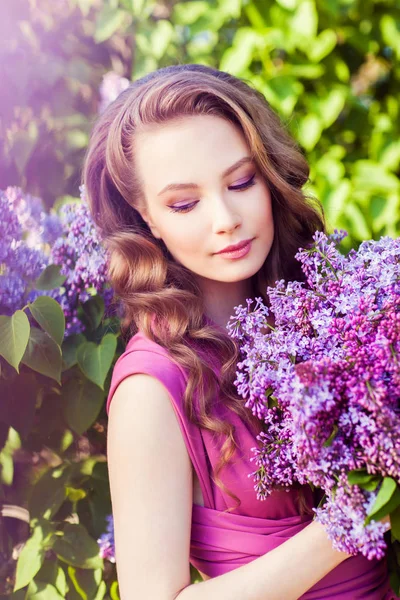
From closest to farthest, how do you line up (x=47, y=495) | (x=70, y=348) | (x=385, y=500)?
(x=385, y=500) < (x=70, y=348) < (x=47, y=495)

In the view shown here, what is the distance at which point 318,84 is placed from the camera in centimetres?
247

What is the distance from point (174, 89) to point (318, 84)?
4.58ft

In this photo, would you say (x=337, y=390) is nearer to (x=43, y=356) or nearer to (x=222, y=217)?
(x=222, y=217)

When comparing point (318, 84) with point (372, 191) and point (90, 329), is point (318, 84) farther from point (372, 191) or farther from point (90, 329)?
point (90, 329)

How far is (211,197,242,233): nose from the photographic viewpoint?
1.15 metres

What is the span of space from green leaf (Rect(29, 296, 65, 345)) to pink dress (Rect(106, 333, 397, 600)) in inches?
5.3

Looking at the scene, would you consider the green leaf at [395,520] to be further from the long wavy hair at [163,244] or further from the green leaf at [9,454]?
the green leaf at [9,454]

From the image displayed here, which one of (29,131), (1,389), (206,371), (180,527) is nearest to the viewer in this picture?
(180,527)

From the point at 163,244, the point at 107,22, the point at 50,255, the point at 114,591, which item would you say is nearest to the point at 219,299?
the point at 163,244

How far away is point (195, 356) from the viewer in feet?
3.88

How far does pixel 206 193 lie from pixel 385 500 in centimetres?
55

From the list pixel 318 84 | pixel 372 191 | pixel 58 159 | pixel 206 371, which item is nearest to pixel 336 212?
pixel 372 191

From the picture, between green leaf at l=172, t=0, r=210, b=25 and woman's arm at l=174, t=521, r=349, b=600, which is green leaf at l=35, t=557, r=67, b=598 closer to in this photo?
woman's arm at l=174, t=521, r=349, b=600

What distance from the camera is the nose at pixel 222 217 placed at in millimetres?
1147
